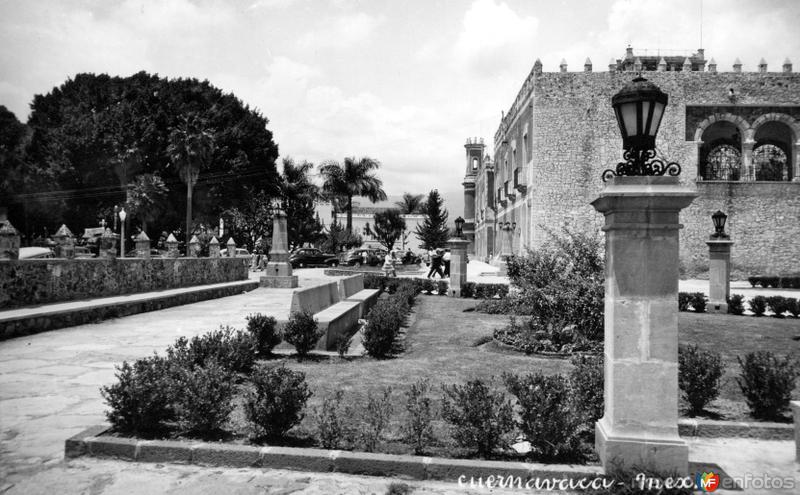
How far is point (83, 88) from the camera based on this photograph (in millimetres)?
39156

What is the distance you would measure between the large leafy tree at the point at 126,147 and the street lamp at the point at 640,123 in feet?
121

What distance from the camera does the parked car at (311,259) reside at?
41.4 metres

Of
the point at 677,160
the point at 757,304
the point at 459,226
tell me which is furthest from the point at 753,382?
the point at 677,160

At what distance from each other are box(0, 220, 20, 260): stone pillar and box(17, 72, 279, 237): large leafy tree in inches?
1031

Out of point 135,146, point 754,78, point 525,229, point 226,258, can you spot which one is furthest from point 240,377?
point 135,146

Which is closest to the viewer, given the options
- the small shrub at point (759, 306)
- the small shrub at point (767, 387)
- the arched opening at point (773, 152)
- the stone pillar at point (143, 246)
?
the small shrub at point (767, 387)

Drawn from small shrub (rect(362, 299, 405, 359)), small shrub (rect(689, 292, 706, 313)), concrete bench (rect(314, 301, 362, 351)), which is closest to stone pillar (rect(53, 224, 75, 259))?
concrete bench (rect(314, 301, 362, 351))

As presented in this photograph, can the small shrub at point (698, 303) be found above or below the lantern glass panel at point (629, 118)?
below

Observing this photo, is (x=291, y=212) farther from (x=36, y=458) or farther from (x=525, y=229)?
(x=36, y=458)

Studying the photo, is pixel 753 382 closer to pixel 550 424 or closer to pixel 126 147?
pixel 550 424

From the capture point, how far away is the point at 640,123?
416 cm

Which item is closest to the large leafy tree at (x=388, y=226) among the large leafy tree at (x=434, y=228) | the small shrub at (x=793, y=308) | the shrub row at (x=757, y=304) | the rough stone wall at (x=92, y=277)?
the large leafy tree at (x=434, y=228)

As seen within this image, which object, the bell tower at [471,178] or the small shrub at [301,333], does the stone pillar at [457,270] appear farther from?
the bell tower at [471,178]

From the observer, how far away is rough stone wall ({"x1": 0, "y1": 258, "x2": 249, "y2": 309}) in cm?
1227
